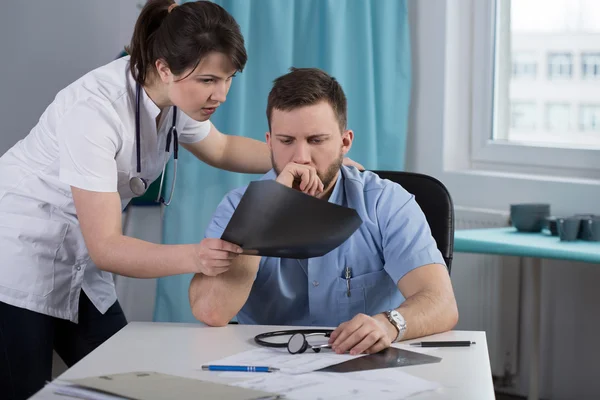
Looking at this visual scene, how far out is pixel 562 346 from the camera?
2.85 m

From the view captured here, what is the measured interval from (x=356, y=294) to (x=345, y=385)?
0.57 meters

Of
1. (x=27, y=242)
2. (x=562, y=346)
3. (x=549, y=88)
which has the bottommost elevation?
(x=562, y=346)

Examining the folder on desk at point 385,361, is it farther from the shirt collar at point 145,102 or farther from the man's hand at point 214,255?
the shirt collar at point 145,102

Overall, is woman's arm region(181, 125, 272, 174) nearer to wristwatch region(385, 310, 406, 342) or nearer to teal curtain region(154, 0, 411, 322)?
teal curtain region(154, 0, 411, 322)

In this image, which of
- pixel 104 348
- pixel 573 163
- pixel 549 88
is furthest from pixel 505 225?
pixel 104 348

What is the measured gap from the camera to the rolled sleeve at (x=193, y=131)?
2.09m

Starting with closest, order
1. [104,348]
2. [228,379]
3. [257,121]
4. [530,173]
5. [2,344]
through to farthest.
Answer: [228,379] < [104,348] < [2,344] < [257,121] < [530,173]


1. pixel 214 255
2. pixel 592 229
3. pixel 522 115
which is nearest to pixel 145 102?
pixel 214 255

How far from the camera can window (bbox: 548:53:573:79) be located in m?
2.96

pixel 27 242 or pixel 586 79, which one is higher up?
pixel 586 79

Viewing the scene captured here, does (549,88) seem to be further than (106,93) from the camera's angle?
Yes

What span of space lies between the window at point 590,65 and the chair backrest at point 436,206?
131cm

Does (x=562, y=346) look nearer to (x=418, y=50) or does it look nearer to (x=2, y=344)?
(x=418, y=50)

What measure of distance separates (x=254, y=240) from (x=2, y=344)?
2.22 ft
